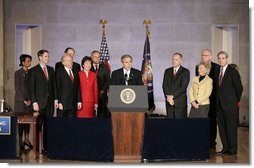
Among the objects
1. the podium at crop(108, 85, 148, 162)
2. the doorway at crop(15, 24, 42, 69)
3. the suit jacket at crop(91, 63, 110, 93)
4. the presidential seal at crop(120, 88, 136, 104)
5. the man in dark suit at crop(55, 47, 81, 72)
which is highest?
the doorway at crop(15, 24, 42, 69)

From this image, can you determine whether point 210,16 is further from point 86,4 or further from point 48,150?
point 48,150

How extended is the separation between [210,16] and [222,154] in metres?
4.07

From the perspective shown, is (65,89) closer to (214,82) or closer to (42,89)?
(42,89)

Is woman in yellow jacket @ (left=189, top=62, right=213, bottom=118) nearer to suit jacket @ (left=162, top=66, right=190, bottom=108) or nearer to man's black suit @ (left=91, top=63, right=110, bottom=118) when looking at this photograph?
suit jacket @ (left=162, top=66, right=190, bottom=108)

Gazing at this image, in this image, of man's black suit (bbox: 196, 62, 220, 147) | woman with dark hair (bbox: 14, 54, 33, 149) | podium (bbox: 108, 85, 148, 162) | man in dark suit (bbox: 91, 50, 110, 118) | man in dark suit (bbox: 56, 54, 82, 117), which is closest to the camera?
podium (bbox: 108, 85, 148, 162)

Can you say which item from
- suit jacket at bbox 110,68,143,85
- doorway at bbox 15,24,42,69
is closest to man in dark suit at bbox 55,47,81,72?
suit jacket at bbox 110,68,143,85

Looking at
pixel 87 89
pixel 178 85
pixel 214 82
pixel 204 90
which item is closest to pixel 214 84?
pixel 214 82

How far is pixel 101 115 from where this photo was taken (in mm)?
9102

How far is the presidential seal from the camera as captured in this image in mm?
7496

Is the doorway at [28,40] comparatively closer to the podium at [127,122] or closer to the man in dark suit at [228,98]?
the podium at [127,122]

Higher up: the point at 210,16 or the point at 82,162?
the point at 210,16

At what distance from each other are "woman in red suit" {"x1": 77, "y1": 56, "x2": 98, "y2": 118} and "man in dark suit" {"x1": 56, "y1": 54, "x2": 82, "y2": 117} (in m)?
0.17

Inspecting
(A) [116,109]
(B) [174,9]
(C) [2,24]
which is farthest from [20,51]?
(A) [116,109]

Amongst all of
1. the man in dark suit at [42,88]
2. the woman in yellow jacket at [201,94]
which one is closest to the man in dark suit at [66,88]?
the man in dark suit at [42,88]
